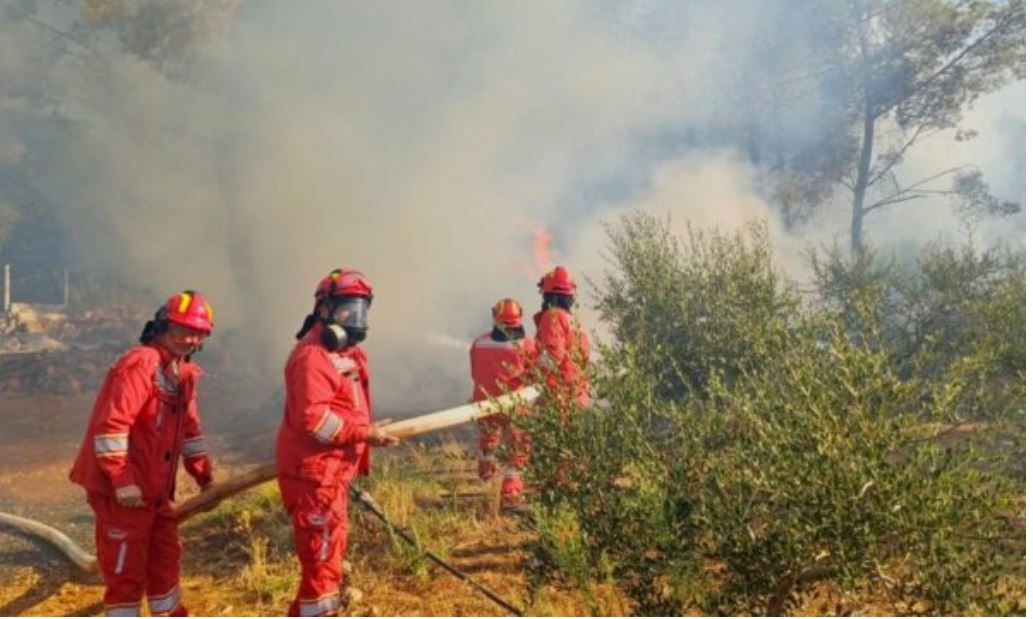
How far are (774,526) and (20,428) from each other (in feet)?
43.3

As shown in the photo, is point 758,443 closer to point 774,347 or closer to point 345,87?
point 774,347

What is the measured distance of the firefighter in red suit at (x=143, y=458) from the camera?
13.5ft

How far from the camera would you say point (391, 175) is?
2152 centimetres

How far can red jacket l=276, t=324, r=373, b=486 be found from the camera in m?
4.21

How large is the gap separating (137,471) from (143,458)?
8 centimetres

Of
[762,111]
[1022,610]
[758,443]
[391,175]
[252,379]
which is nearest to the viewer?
[1022,610]

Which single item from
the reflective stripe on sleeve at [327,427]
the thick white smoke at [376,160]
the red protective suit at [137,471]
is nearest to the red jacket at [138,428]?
the red protective suit at [137,471]

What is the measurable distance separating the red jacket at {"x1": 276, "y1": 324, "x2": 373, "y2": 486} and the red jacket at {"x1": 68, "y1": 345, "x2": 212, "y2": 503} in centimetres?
65

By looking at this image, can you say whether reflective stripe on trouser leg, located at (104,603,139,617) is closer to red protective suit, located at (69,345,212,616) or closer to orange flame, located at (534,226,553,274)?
red protective suit, located at (69,345,212,616)

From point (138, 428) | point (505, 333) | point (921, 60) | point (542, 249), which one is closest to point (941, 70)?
point (921, 60)

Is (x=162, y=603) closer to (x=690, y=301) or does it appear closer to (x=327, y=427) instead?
(x=327, y=427)

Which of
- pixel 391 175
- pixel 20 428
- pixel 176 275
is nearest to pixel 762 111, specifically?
pixel 391 175

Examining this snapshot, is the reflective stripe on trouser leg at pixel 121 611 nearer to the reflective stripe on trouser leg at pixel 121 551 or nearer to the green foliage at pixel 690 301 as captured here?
the reflective stripe on trouser leg at pixel 121 551

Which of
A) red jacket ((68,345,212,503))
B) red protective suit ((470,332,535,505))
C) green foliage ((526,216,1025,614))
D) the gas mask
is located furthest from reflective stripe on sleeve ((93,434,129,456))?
red protective suit ((470,332,535,505))
